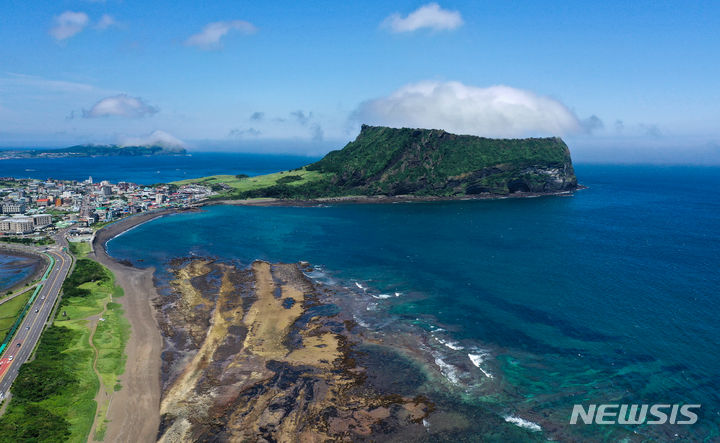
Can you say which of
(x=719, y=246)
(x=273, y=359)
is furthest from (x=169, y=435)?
(x=719, y=246)

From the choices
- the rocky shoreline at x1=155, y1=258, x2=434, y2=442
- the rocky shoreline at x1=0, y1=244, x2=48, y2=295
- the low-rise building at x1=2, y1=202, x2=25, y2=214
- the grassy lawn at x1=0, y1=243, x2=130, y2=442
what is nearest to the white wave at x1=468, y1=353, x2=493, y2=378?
the rocky shoreline at x1=155, y1=258, x2=434, y2=442

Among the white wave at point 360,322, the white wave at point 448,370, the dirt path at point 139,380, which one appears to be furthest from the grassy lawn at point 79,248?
the white wave at point 448,370

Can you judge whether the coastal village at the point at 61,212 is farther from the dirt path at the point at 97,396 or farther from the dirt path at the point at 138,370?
the dirt path at the point at 97,396

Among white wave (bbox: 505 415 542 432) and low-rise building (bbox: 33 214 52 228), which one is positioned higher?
low-rise building (bbox: 33 214 52 228)

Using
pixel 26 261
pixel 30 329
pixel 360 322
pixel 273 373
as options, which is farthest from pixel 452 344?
pixel 26 261

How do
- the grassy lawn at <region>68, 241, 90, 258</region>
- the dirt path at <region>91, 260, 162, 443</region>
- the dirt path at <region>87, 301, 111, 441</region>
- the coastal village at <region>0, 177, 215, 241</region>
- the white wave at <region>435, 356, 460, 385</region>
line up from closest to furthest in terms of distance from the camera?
the dirt path at <region>91, 260, 162, 443</region> → the dirt path at <region>87, 301, 111, 441</region> → the white wave at <region>435, 356, 460, 385</region> → the grassy lawn at <region>68, 241, 90, 258</region> → the coastal village at <region>0, 177, 215, 241</region>

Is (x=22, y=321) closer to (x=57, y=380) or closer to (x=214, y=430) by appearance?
(x=57, y=380)

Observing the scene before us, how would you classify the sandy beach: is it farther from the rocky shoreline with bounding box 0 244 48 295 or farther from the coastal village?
the coastal village
